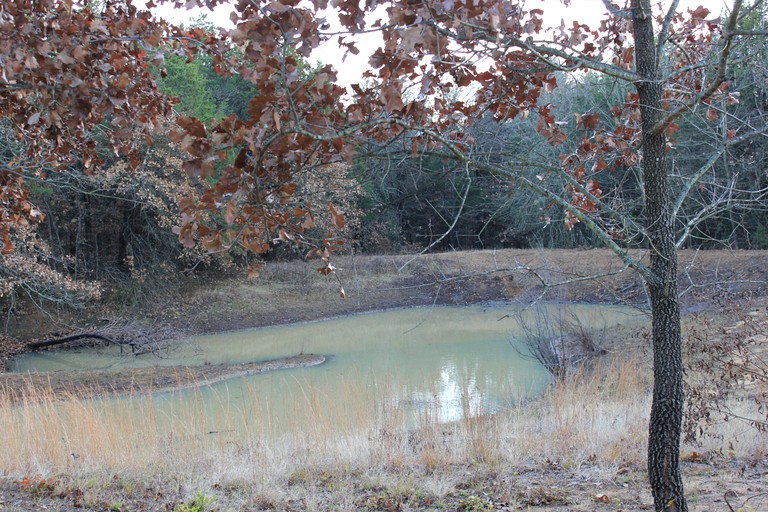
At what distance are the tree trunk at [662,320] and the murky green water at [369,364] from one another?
10.2 ft

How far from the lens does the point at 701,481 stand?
463 cm

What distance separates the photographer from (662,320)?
3379mm

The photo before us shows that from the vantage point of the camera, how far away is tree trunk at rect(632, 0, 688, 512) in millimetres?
3359

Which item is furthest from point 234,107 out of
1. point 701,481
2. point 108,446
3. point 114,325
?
point 701,481

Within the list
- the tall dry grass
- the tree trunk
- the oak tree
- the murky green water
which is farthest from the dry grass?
the oak tree

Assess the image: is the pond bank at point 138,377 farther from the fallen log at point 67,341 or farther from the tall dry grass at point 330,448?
the tall dry grass at point 330,448

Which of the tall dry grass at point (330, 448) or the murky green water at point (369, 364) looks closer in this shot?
the tall dry grass at point (330, 448)

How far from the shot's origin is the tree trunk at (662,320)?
3359 millimetres

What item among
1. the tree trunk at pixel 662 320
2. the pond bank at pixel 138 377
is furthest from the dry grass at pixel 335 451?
the pond bank at pixel 138 377

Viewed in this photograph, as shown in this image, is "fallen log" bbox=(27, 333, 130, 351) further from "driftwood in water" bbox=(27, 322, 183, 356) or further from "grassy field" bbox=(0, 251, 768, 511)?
"grassy field" bbox=(0, 251, 768, 511)

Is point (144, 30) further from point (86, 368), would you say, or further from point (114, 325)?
point (114, 325)

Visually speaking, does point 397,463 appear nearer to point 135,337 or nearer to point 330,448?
point 330,448

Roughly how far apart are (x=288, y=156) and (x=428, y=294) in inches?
870

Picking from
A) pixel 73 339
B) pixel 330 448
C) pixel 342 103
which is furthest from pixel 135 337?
pixel 342 103
